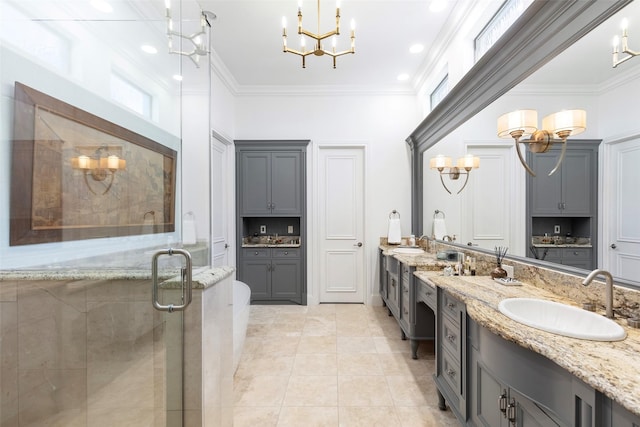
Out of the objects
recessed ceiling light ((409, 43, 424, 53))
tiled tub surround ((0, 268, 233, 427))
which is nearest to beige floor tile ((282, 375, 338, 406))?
tiled tub surround ((0, 268, 233, 427))

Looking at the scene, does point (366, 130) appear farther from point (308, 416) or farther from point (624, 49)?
point (308, 416)

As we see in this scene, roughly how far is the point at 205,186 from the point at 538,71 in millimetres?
2267

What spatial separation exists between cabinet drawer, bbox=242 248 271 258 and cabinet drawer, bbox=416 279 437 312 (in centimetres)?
236

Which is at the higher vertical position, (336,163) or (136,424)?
(336,163)

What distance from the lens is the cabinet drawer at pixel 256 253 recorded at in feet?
13.9

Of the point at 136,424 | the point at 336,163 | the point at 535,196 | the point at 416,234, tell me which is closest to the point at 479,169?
the point at 535,196

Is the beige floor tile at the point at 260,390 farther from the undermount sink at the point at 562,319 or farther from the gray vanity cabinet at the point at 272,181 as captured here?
the gray vanity cabinet at the point at 272,181

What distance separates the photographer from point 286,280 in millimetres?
4254

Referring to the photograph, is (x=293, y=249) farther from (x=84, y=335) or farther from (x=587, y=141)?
(x=587, y=141)

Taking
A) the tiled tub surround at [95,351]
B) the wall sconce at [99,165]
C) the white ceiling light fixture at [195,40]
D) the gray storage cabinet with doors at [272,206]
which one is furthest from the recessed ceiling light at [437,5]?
the tiled tub surround at [95,351]

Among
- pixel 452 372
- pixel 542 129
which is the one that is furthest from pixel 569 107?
pixel 452 372

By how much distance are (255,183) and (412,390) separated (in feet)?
10.7

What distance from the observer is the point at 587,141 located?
4.83 feet

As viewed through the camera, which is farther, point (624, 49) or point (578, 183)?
point (578, 183)
